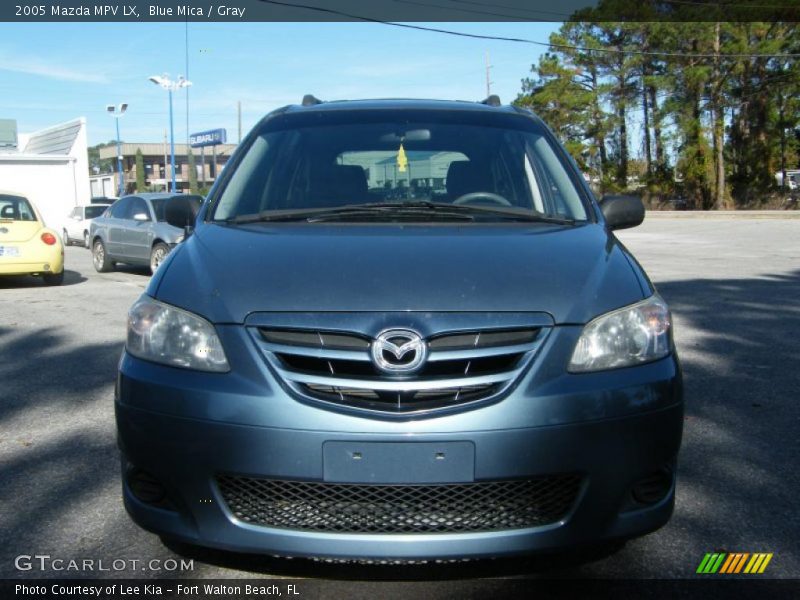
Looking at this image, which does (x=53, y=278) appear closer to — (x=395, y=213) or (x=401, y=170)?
(x=401, y=170)

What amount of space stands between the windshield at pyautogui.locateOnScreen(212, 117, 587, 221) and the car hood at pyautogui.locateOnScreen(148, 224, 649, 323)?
476 millimetres

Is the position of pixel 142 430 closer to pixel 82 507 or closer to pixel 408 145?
pixel 82 507

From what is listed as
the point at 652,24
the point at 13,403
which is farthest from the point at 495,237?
the point at 652,24

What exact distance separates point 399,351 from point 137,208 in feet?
45.0

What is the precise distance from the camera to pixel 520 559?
2529 mm

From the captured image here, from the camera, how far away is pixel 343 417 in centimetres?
242

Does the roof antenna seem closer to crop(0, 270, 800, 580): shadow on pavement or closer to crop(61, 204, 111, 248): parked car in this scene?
crop(0, 270, 800, 580): shadow on pavement

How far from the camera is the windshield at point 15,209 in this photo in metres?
12.9

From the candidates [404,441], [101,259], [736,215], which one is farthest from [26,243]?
[736,215]

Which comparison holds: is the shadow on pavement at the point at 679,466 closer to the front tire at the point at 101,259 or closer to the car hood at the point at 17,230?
the car hood at the point at 17,230

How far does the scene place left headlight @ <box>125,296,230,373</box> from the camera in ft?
8.59

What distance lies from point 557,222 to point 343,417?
1523 mm

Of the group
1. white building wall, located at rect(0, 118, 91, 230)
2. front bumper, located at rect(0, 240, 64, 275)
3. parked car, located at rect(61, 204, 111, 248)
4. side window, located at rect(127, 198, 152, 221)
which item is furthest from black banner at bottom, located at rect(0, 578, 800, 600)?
white building wall, located at rect(0, 118, 91, 230)

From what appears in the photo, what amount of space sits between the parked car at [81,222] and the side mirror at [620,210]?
78.1 ft
